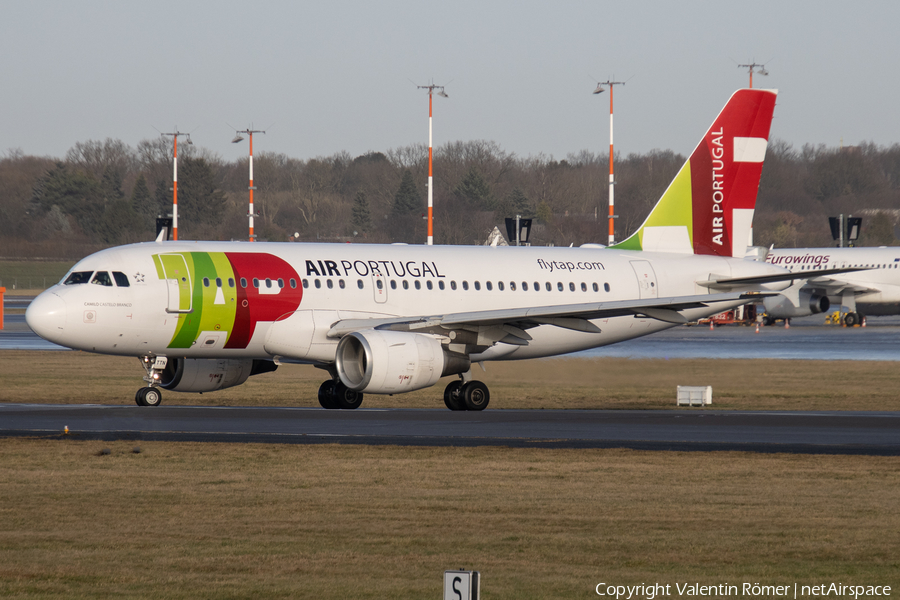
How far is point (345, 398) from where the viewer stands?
101 feet

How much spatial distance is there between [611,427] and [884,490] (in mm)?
9130

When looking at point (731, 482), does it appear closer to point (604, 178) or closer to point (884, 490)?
point (884, 490)

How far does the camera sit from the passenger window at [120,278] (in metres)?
28.3

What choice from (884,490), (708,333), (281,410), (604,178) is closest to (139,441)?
(281,410)

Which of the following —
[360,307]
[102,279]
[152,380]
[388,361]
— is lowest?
[152,380]

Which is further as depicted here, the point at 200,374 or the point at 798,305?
the point at 798,305

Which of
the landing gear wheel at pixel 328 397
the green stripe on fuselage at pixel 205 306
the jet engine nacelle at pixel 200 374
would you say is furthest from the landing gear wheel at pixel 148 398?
the landing gear wheel at pixel 328 397

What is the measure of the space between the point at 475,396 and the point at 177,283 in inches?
301

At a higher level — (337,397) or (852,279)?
(852,279)

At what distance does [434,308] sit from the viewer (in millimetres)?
31500

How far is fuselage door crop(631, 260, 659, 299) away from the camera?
34.5 meters

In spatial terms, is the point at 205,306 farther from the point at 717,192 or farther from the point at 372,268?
the point at 717,192

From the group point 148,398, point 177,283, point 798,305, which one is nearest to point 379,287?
point 177,283

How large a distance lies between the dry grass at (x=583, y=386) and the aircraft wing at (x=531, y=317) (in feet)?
10.7
